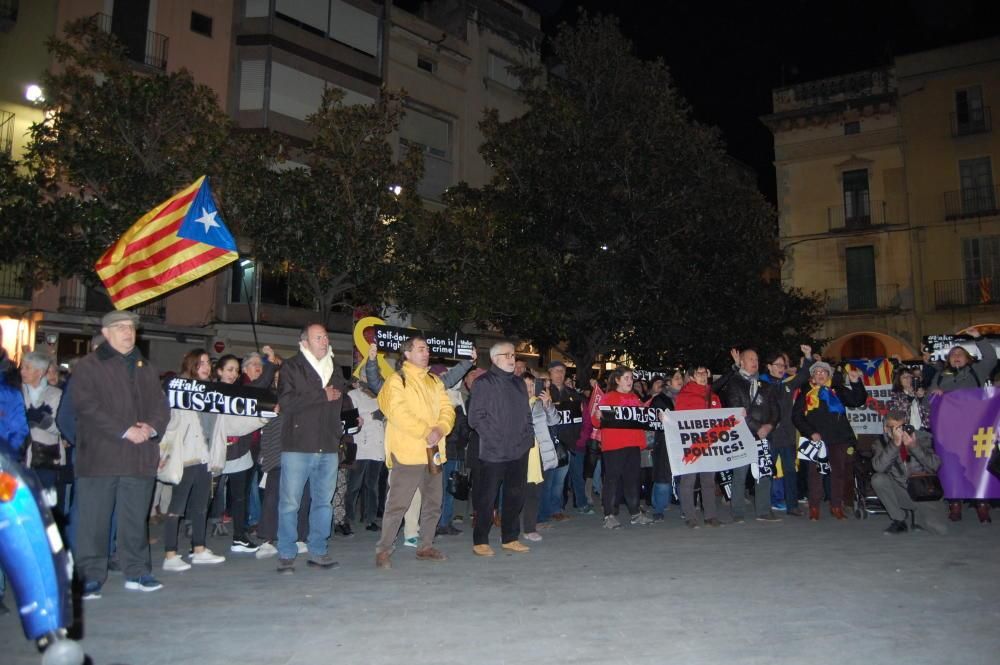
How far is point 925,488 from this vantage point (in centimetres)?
849

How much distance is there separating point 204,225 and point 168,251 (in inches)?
24.3

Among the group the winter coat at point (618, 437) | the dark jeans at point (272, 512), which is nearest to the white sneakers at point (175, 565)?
the dark jeans at point (272, 512)

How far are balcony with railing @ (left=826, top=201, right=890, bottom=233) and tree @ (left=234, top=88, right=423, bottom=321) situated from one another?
22251 mm

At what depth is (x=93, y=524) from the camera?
229 inches

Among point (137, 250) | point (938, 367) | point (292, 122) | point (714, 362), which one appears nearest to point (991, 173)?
point (714, 362)

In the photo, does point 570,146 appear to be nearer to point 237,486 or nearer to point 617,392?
point 617,392

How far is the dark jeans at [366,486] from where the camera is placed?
31.2 feet

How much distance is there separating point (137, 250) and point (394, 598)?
6888 mm

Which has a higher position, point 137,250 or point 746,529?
point 137,250

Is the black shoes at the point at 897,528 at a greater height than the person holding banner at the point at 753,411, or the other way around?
the person holding banner at the point at 753,411

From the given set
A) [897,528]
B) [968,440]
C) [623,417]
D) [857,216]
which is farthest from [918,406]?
[857,216]

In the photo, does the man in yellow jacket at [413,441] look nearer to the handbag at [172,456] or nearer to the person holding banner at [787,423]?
the handbag at [172,456]

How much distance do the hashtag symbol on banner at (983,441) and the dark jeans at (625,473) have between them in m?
3.88

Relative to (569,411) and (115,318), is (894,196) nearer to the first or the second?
(569,411)
